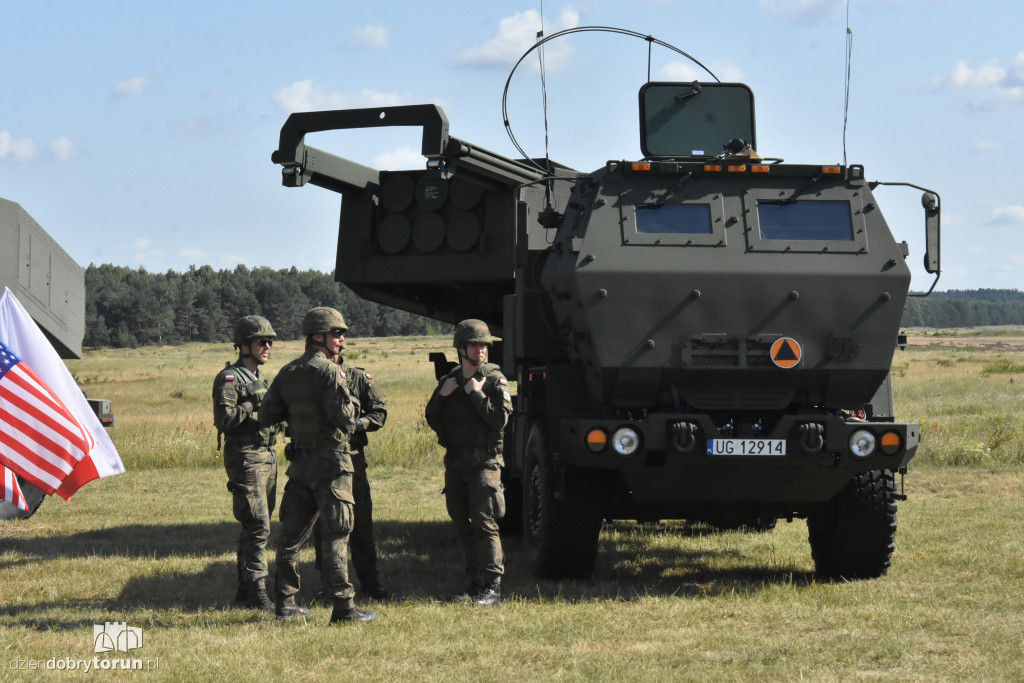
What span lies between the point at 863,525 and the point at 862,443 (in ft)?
2.63

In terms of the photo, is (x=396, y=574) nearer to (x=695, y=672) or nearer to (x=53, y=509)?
(x=695, y=672)

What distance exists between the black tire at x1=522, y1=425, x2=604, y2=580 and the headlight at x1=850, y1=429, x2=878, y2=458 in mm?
1624

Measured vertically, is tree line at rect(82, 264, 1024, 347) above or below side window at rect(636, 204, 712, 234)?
above

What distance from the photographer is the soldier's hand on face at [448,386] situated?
7613 millimetres

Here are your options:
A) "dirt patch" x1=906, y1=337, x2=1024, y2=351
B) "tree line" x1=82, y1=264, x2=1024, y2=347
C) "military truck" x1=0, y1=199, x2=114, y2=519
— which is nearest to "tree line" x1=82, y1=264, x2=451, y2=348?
"tree line" x1=82, y1=264, x2=1024, y2=347

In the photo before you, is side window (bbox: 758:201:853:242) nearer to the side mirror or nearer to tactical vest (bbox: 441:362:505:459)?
the side mirror

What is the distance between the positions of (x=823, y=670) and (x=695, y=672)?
0.62 meters

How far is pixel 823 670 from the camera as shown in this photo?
591 cm

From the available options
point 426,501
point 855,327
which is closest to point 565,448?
point 855,327

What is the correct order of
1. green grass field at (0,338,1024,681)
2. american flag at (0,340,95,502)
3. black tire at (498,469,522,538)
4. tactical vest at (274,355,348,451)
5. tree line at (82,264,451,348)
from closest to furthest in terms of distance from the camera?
green grass field at (0,338,1024,681) < tactical vest at (274,355,348,451) < american flag at (0,340,95,502) < black tire at (498,469,522,538) < tree line at (82,264,451,348)

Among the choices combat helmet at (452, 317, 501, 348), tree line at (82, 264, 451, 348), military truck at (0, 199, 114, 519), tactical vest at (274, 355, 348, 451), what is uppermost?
tree line at (82, 264, 451, 348)

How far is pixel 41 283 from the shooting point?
1075cm
